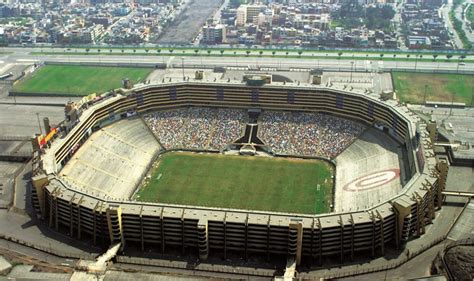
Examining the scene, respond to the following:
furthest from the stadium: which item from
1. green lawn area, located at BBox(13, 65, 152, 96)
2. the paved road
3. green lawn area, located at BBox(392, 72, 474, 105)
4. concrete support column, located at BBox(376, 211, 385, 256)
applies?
the paved road

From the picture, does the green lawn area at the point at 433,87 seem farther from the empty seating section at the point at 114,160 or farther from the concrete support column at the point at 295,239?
the concrete support column at the point at 295,239

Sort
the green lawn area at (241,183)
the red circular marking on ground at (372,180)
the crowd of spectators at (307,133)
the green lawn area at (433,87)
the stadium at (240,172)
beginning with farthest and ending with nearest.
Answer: the green lawn area at (433,87) < the crowd of spectators at (307,133) < the green lawn area at (241,183) < the red circular marking on ground at (372,180) < the stadium at (240,172)

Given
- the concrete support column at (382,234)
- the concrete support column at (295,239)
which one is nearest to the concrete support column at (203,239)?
the concrete support column at (295,239)

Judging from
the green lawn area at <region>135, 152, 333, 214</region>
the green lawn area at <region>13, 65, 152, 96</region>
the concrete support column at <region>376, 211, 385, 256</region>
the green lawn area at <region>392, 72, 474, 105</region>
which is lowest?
the green lawn area at <region>135, 152, 333, 214</region>

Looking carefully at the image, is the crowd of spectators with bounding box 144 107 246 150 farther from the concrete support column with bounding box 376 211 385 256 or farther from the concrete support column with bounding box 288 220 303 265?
the concrete support column with bounding box 376 211 385 256

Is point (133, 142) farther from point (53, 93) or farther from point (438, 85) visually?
point (438, 85)

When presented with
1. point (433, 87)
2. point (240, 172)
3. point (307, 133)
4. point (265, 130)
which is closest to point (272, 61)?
point (433, 87)

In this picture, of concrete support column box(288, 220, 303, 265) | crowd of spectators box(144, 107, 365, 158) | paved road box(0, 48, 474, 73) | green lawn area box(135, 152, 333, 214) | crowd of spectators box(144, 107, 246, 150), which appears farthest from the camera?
paved road box(0, 48, 474, 73)

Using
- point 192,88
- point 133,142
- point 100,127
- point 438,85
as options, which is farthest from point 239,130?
point 438,85
